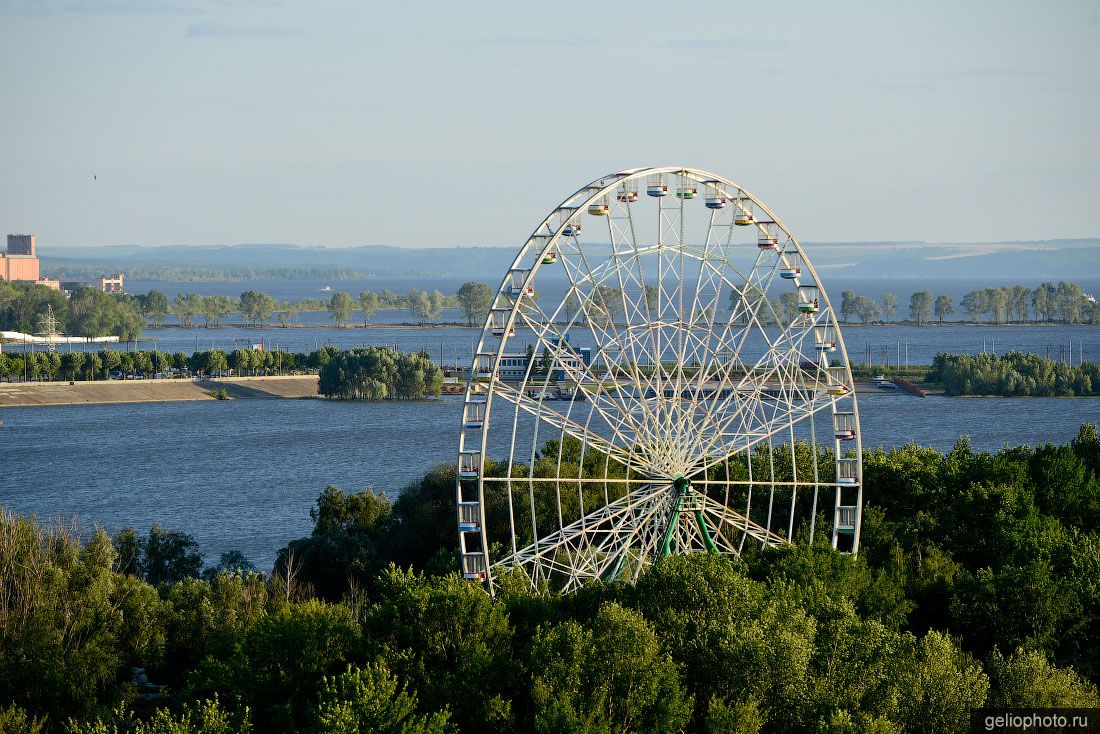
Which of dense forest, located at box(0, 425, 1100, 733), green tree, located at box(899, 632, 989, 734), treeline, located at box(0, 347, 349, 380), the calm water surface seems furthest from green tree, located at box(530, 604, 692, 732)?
treeline, located at box(0, 347, 349, 380)

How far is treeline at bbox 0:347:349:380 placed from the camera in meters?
157

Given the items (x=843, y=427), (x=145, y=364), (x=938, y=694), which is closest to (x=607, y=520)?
(x=843, y=427)

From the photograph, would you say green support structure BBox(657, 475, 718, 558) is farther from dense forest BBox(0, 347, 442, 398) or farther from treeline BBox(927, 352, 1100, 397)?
treeline BBox(927, 352, 1100, 397)

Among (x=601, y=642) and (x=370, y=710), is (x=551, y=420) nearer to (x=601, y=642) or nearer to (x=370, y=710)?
(x=601, y=642)

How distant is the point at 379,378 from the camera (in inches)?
5920

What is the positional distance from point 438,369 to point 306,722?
123 m

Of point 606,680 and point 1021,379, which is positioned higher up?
point 606,680

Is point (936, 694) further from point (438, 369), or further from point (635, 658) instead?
point (438, 369)

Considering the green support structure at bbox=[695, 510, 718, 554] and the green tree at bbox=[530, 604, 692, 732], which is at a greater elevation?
the green support structure at bbox=[695, 510, 718, 554]

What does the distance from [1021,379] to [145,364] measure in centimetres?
8912

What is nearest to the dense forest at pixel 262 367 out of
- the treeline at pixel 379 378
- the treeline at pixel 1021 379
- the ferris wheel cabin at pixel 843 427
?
the treeline at pixel 379 378

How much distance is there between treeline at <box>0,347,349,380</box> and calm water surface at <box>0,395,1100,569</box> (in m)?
13.2

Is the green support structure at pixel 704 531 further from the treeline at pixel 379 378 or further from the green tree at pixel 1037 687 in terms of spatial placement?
the treeline at pixel 379 378

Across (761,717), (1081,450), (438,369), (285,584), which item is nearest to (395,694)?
(761,717)
